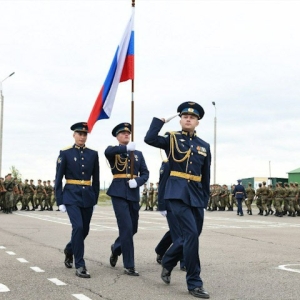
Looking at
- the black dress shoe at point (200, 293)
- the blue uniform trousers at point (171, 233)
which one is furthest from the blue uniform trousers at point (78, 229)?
the black dress shoe at point (200, 293)

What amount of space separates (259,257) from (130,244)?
303cm

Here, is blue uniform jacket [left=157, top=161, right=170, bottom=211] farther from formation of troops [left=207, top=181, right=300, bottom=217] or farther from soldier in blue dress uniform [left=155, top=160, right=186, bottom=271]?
formation of troops [left=207, top=181, right=300, bottom=217]

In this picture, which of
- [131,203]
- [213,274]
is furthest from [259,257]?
[131,203]

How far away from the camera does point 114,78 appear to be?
30.0 ft

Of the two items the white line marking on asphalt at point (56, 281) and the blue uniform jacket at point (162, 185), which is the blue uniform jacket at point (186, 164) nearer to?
the blue uniform jacket at point (162, 185)

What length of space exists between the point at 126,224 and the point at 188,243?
1.77 meters

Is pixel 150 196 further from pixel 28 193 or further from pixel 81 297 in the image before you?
pixel 81 297

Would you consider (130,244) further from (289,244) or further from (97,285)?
(289,244)

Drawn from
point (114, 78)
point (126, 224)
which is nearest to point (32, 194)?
point (114, 78)

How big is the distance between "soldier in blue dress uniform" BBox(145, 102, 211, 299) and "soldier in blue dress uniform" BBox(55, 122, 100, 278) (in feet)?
5.53

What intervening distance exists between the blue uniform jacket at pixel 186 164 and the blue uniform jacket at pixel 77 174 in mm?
1822

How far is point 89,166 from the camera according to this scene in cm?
859

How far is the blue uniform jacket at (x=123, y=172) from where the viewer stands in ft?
27.1

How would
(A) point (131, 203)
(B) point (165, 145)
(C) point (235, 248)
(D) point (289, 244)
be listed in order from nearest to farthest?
(B) point (165, 145), (A) point (131, 203), (C) point (235, 248), (D) point (289, 244)
